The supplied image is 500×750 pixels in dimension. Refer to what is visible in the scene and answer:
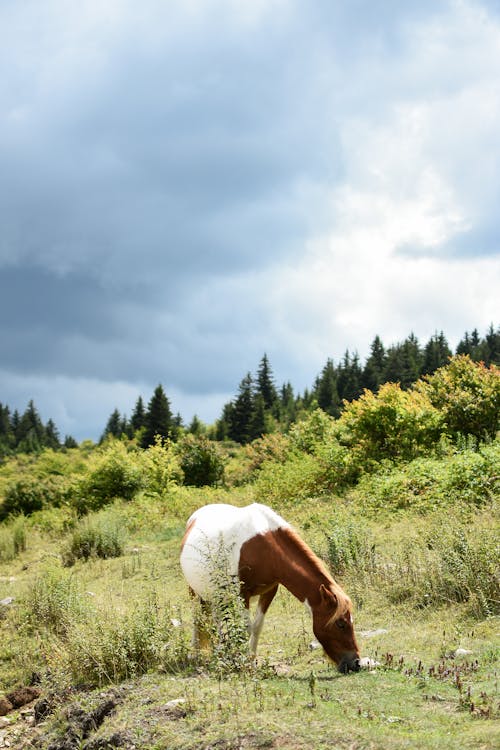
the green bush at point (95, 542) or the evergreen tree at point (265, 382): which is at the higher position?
the evergreen tree at point (265, 382)

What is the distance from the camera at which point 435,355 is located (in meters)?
70.3

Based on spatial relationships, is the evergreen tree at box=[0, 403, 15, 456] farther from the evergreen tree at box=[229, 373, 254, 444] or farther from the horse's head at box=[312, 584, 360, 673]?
the horse's head at box=[312, 584, 360, 673]

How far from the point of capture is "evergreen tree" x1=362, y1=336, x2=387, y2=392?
64.9 m

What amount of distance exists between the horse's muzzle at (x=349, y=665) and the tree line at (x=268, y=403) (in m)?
37.0

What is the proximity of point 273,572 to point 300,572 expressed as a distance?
0.26m

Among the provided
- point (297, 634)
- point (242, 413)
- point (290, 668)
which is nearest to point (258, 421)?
point (242, 413)

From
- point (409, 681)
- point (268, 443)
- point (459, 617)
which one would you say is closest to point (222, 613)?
point (409, 681)

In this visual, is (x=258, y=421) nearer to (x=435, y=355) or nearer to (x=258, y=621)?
(x=435, y=355)

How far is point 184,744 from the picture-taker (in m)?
3.97

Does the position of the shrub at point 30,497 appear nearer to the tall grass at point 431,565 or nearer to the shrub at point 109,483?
the shrub at point 109,483

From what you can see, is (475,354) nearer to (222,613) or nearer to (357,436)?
(357,436)

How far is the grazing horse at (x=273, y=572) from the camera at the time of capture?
17.7 feet

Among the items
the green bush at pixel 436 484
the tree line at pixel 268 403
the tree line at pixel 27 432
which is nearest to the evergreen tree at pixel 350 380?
the tree line at pixel 268 403

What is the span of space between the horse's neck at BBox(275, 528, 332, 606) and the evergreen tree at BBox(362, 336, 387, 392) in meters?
57.8
